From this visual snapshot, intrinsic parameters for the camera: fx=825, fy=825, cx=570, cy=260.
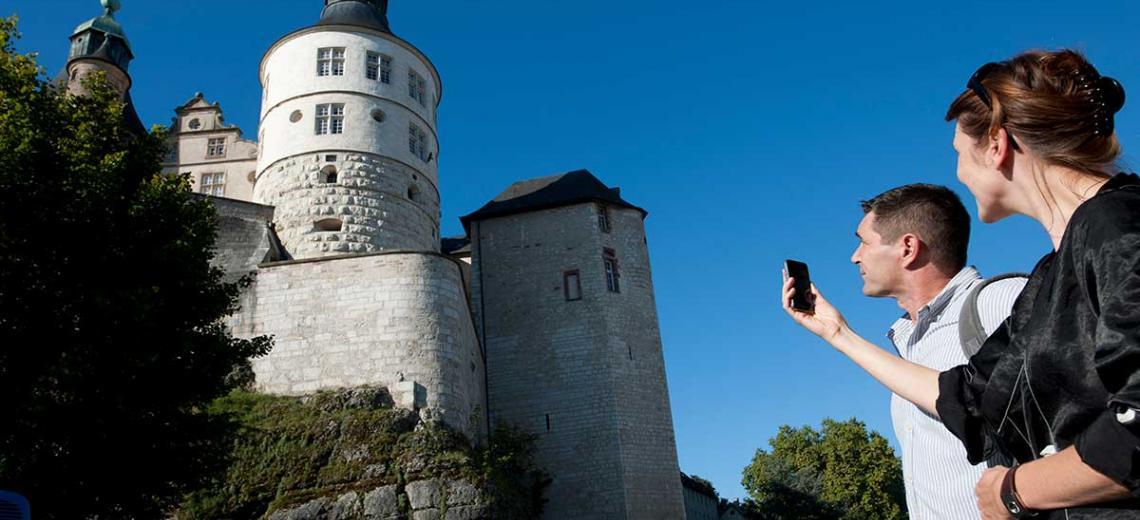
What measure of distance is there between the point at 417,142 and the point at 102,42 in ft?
56.2

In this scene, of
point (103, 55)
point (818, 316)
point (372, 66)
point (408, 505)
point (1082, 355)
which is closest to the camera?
point (1082, 355)

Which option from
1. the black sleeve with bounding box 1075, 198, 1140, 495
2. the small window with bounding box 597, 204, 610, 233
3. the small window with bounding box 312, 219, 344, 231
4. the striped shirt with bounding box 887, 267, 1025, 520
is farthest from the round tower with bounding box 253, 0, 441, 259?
the black sleeve with bounding box 1075, 198, 1140, 495

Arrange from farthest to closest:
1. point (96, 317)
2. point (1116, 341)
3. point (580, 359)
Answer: point (580, 359)
point (96, 317)
point (1116, 341)

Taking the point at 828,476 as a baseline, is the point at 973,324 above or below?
below

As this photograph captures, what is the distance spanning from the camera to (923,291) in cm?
327

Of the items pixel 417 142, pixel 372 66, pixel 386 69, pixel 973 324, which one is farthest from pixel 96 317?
pixel 386 69

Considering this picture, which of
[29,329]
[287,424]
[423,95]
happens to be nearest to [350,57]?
[423,95]

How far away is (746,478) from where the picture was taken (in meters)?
47.6

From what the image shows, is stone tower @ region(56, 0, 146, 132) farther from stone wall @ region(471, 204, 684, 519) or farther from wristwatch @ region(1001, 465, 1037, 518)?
wristwatch @ region(1001, 465, 1037, 518)

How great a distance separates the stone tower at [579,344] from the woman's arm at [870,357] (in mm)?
20828

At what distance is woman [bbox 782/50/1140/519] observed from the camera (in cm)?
156

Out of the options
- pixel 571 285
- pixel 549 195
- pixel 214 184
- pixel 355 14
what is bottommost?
pixel 571 285

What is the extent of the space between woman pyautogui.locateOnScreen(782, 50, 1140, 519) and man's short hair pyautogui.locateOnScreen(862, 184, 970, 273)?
3.18 feet

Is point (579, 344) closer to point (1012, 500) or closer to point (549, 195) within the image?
point (549, 195)
